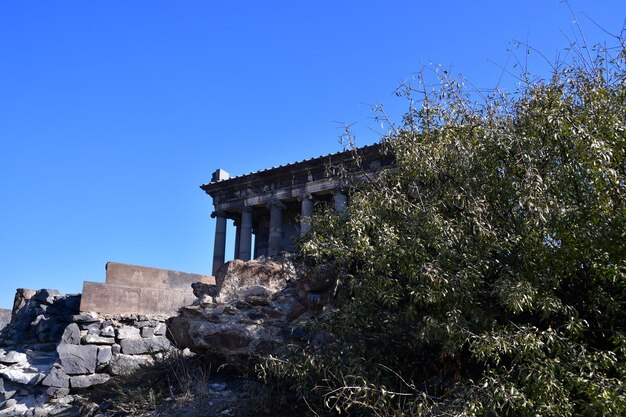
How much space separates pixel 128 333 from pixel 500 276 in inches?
299

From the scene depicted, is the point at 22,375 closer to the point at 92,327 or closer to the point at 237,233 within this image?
the point at 92,327

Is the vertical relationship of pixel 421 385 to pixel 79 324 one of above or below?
below

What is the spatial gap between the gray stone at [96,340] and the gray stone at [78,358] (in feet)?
1.24

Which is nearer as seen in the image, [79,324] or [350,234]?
[350,234]

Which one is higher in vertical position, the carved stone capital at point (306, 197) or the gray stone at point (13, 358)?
the carved stone capital at point (306, 197)

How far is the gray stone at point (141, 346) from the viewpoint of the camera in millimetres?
10461

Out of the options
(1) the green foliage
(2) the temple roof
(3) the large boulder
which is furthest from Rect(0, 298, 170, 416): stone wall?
(2) the temple roof

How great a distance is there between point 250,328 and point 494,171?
3.92 metres

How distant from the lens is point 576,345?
5.13 meters

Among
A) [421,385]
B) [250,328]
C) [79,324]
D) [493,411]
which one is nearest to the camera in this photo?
[493,411]

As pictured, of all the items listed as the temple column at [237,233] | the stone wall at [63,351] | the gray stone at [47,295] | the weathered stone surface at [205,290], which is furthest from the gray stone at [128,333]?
the temple column at [237,233]

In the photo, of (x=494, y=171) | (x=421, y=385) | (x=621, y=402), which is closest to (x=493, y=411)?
(x=621, y=402)

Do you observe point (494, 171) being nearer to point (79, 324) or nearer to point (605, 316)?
point (605, 316)

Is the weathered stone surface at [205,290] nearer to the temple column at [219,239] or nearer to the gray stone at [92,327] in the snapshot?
the gray stone at [92,327]
